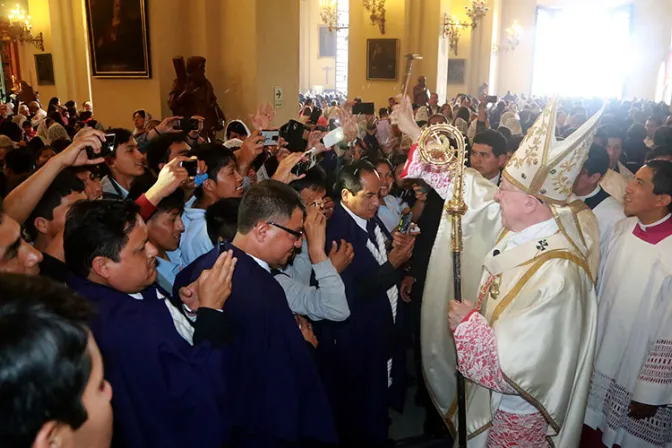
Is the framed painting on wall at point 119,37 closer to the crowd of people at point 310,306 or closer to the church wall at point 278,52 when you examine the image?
the church wall at point 278,52

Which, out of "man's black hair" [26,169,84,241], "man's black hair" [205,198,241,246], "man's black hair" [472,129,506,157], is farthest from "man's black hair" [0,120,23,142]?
"man's black hair" [472,129,506,157]

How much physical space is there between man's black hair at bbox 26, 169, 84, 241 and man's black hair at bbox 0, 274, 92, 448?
198 cm

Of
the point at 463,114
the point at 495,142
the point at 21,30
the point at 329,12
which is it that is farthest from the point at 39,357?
the point at 329,12

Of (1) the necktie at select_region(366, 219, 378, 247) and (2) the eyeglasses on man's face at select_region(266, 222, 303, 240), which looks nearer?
(2) the eyeglasses on man's face at select_region(266, 222, 303, 240)

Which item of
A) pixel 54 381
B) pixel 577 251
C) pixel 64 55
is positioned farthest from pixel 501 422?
pixel 64 55

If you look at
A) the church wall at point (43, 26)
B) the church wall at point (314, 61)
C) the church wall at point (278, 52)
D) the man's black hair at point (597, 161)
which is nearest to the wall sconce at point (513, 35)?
the church wall at point (314, 61)

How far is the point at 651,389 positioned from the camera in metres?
2.90

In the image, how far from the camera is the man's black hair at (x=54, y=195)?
9.64ft

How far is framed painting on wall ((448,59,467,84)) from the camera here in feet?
69.3

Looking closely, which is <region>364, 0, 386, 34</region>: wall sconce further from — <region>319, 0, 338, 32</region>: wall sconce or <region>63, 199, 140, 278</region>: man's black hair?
<region>63, 199, 140, 278</region>: man's black hair

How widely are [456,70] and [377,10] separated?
6.63 metres

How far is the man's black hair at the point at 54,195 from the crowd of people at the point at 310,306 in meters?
0.01

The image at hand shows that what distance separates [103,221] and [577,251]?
204 cm

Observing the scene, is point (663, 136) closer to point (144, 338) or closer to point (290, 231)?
point (290, 231)
